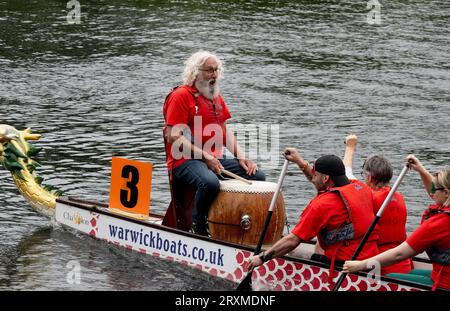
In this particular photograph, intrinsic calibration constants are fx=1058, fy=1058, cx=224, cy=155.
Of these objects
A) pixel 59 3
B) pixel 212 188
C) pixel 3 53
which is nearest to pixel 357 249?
pixel 212 188

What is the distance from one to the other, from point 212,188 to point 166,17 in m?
20.2

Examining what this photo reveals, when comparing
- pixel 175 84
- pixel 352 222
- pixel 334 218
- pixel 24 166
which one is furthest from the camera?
pixel 175 84

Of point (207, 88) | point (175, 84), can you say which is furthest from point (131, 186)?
point (175, 84)

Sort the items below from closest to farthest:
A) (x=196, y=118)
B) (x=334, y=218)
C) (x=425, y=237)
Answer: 1. (x=425, y=237)
2. (x=334, y=218)
3. (x=196, y=118)

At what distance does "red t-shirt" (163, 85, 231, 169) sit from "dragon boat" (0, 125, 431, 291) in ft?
3.26

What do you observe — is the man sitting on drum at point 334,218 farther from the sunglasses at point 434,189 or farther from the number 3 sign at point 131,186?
the number 3 sign at point 131,186

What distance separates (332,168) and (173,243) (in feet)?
9.23

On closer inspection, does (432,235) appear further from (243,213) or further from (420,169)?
(243,213)

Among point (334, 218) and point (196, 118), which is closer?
point (334, 218)

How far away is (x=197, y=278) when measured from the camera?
501 inches

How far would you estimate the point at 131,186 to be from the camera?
1351 cm

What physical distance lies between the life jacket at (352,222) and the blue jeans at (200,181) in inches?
72.2

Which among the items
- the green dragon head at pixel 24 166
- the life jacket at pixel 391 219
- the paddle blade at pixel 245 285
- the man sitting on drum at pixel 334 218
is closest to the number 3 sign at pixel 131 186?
the green dragon head at pixel 24 166

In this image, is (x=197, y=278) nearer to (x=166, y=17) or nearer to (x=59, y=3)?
(x=166, y=17)
